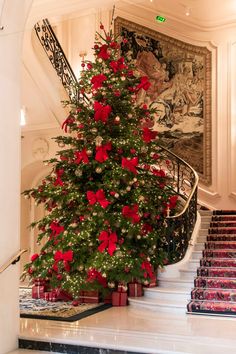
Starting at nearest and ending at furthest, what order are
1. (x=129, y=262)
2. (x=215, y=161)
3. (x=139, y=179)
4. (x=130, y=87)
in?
(x=129, y=262) → (x=139, y=179) → (x=130, y=87) → (x=215, y=161)

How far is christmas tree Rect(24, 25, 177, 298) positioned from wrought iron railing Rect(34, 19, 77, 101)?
5.85ft

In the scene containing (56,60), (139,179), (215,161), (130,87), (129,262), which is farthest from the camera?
(215,161)

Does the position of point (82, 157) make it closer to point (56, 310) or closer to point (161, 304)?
point (56, 310)

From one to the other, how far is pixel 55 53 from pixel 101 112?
2969 millimetres

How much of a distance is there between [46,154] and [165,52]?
4.98 meters

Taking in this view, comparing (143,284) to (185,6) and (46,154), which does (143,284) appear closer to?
(46,154)

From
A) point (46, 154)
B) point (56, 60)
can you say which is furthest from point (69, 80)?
point (46, 154)

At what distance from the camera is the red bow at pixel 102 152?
6758mm

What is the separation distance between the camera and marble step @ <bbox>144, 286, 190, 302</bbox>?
659cm

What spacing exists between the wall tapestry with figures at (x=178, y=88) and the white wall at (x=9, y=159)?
24.2ft

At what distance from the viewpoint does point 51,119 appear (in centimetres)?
951

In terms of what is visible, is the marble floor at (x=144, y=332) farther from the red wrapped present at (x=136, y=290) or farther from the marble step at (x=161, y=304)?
the red wrapped present at (x=136, y=290)

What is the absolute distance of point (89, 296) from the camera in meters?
7.08

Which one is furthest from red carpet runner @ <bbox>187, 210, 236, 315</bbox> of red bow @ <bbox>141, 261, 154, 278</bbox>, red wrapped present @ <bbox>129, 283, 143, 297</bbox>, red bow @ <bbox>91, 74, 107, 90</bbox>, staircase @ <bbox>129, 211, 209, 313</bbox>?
red bow @ <bbox>91, 74, 107, 90</bbox>
